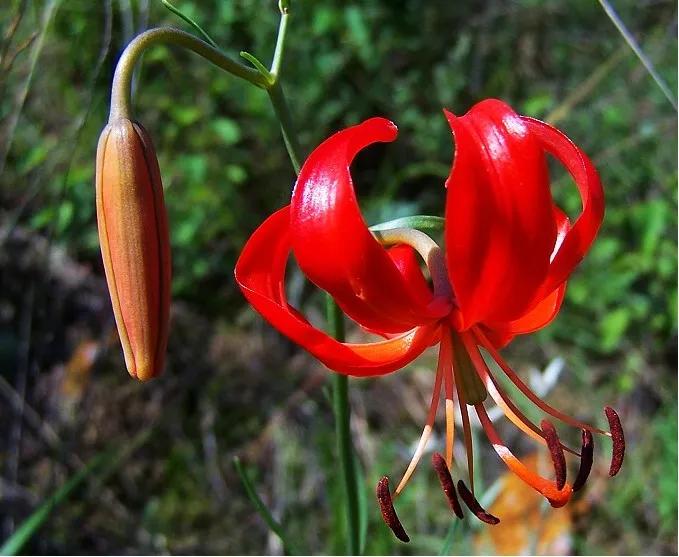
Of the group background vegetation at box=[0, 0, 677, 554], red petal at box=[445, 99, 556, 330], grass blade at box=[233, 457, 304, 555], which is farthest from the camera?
background vegetation at box=[0, 0, 677, 554]

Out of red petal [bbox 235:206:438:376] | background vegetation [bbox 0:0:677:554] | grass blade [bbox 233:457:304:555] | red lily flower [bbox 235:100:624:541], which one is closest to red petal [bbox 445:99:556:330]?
red lily flower [bbox 235:100:624:541]

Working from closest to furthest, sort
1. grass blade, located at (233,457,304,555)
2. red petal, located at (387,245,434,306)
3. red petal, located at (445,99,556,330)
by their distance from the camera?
1. red petal, located at (445,99,556,330)
2. red petal, located at (387,245,434,306)
3. grass blade, located at (233,457,304,555)

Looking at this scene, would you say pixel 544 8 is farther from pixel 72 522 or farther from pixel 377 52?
pixel 72 522

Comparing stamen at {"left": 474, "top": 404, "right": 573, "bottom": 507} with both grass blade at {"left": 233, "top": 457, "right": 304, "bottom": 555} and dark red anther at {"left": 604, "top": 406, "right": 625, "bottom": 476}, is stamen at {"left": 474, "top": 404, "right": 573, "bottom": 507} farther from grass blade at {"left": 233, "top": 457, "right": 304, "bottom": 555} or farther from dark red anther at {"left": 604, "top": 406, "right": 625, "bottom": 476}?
grass blade at {"left": 233, "top": 457, "right": 304, "bottom": 555}

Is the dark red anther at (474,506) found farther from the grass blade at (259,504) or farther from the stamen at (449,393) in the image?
the grass blade at (259,504)

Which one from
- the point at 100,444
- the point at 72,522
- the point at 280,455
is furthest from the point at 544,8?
the point at 72,522

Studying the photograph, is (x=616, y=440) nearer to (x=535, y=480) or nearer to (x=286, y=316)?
(x=535, y=480)

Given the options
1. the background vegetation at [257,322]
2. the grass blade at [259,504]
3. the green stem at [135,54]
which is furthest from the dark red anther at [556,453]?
the background vegetation at [257,322]

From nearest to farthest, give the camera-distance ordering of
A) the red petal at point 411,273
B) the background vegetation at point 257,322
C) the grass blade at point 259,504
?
the red petal at point 411,273, the grass blade at point 259,504, the background vegetation at point 257,322
